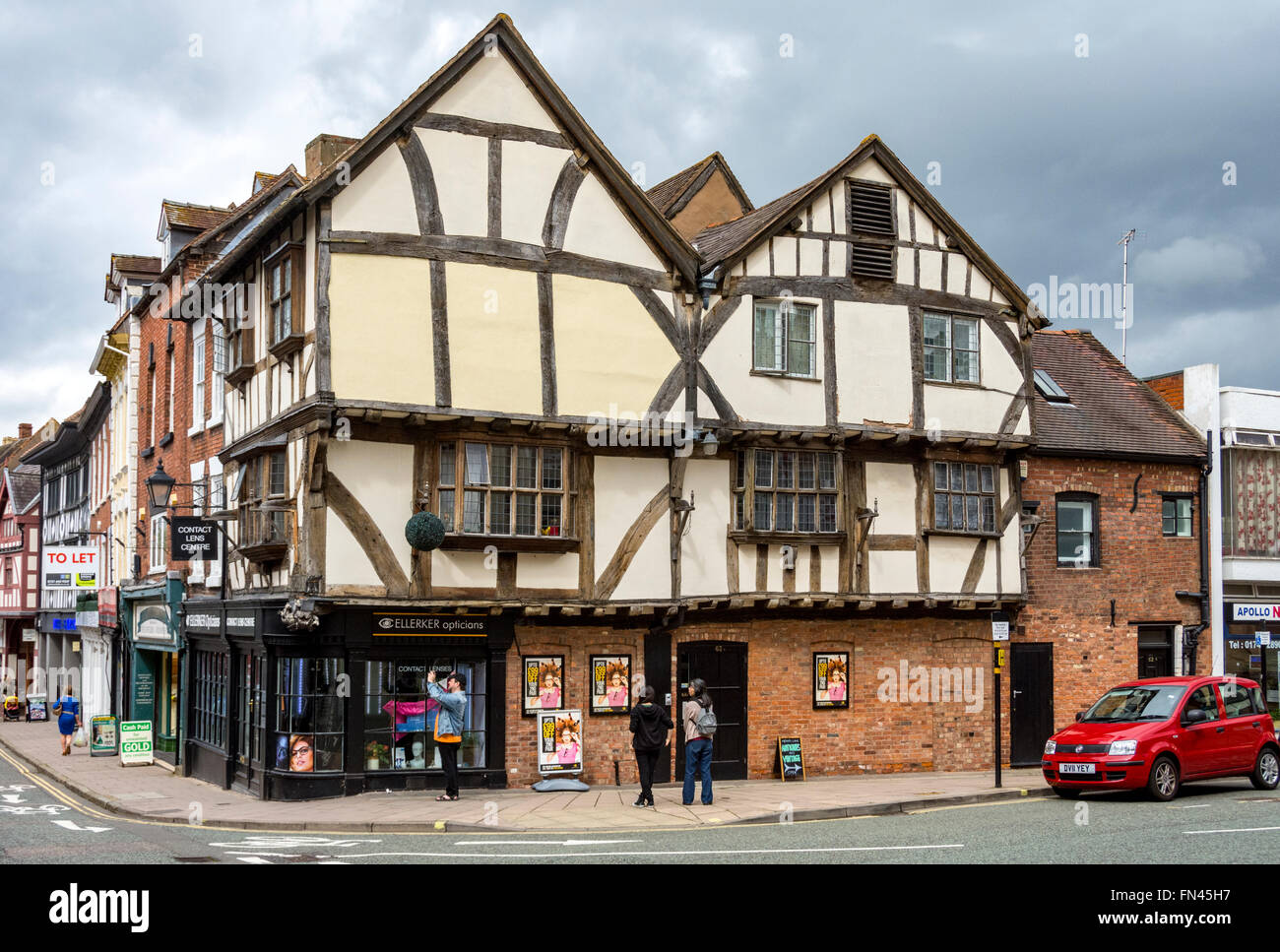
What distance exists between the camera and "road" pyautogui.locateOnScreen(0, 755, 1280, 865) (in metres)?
12.8

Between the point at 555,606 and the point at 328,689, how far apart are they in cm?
345

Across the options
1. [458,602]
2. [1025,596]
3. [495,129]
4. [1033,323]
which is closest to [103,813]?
[458,602]

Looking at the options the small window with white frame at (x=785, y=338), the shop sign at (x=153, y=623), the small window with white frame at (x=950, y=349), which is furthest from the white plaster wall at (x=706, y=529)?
the shop sign at (x=153, y=623)

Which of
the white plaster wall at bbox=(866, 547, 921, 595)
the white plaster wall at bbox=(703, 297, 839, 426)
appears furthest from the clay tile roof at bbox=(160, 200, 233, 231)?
the white plaster wall at bbox=(866, 547, 921, 595)

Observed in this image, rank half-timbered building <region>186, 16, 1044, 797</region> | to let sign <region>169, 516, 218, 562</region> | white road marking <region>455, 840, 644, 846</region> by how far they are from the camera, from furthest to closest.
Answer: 1. to let sign <region>169, 516, 218, 562</region>
2. half-timbered building <region>186, 16, 1044, 797</region>
3. white road marking <region>455, 840, 644, 846</region>

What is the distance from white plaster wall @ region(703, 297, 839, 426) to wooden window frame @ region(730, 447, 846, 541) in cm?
57

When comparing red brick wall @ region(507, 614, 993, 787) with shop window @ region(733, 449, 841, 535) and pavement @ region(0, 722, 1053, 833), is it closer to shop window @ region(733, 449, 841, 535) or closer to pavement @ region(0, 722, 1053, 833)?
pavement @ region(0, 722, 1053, 833)

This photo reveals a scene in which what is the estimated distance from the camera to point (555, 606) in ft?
64.4

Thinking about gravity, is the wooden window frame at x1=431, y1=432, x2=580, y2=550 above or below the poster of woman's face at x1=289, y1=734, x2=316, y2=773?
above

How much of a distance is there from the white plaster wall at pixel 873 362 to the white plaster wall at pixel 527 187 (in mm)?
5424

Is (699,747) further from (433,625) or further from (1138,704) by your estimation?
(1138,704)

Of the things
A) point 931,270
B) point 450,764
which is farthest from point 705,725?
point 931,270

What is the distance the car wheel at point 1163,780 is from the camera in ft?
57.7

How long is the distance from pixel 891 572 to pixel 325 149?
1177 centimetres
